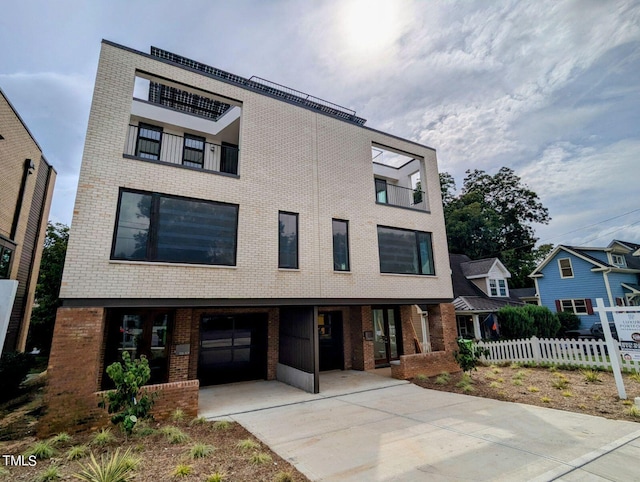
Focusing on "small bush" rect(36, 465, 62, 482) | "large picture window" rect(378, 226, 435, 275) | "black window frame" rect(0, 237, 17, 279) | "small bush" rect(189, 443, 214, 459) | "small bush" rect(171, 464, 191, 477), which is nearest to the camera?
"small bush" rect(36, 465, 62, 482)

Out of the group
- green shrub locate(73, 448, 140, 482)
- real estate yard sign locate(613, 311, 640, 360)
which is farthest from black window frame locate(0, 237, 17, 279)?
real estate yard sign locate(613, 311, 640, 360)

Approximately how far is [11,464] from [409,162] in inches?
614

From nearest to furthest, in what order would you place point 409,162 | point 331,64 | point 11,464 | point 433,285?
1. point 11,464
2. point 331,64
3. point 433,285
4. point 409,162

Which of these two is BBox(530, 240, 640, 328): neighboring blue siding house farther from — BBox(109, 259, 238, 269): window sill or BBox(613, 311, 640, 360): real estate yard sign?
BBox(109, 259, 238, 269): window sill

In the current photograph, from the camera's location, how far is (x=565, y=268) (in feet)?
80.7

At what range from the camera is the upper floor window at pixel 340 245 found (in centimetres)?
1007

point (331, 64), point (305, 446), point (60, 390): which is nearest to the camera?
point (305, 446)

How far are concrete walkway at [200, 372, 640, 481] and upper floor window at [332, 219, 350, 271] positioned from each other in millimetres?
3961

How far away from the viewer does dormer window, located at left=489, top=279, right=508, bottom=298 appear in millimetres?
23719

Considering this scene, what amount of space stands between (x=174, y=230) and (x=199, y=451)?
16.4 ft

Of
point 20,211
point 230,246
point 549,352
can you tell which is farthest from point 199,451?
point 549,352

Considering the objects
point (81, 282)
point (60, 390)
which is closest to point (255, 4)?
point (81, 282)

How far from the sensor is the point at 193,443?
5.22m

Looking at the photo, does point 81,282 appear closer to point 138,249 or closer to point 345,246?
point 138,249
